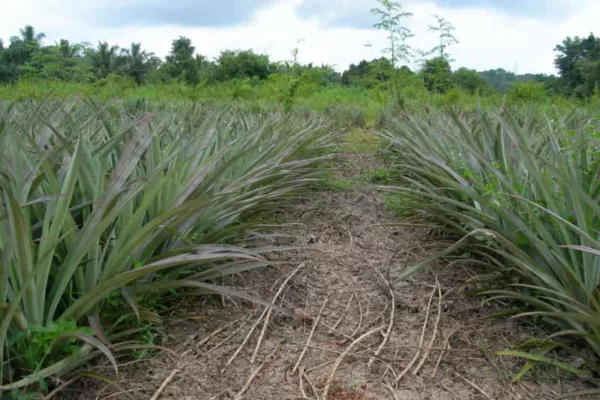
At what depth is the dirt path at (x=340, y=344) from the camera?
1.23 metres

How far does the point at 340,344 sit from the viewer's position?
1.46m

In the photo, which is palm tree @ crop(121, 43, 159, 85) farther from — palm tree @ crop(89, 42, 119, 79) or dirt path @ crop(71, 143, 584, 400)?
dirt path @ crop(71, 143, 584, 400)

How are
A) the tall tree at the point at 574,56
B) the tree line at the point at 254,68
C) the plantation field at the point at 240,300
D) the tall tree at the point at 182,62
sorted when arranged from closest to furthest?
1. the plantation field at the point at 240,300
2. the tree line at the point at 254,68
3. the tall tree at the point at 182,62
4. the tall tree at the point at 574,56

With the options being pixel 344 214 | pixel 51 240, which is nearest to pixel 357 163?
pixel 344 214

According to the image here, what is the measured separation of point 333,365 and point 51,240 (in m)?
0.72

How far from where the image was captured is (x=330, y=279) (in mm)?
1933

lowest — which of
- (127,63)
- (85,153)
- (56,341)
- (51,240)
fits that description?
(56,341)

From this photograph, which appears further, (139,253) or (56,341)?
(139,253)

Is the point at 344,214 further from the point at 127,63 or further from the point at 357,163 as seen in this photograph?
the point at 127,63

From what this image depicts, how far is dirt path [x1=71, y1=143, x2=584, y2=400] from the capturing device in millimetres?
1229

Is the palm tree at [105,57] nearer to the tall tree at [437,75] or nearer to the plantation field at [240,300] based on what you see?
the tall tree at [437,75]

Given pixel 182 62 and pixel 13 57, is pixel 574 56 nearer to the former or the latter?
pixel 182 62

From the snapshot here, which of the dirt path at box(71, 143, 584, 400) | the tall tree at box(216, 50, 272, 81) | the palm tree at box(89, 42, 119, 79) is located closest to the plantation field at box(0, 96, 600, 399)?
the dirt path at box(71, 143, 584, 400)

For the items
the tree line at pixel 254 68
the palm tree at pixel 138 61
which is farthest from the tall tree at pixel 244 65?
the palm tree at pixel 138 61
